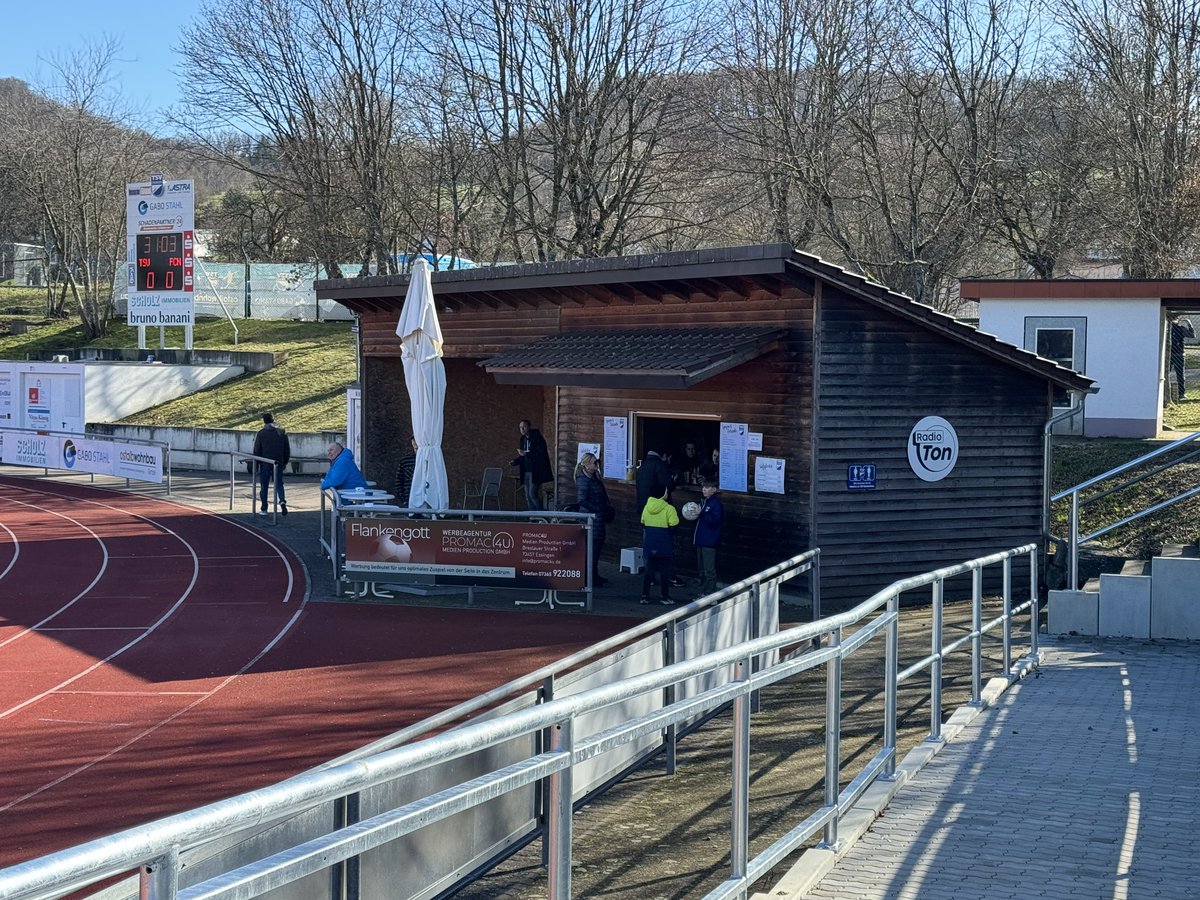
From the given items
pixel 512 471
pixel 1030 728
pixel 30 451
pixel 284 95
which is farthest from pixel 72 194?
pixel 1030 728

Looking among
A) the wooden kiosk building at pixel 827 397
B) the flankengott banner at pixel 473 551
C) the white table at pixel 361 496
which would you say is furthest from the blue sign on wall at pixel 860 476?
the white table at pixel 361 496

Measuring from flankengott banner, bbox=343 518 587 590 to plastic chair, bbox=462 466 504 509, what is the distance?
20.0 ft

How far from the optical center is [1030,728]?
8945 mm

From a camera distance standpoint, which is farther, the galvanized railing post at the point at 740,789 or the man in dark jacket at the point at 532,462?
the man in dark jacket at the point at 532,462

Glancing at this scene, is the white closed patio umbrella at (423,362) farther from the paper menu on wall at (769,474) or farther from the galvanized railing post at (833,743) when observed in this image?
the galvanized railing post at (833,743)

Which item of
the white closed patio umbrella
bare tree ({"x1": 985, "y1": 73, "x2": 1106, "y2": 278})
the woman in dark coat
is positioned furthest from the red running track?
bare tree ({"x1": 985, "y1": 73, "x2": 1106, "y2": 278})

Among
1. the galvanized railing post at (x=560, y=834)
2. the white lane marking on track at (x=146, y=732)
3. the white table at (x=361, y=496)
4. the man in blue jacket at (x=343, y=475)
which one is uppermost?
the man in blue jacket at (x=343, y=475)

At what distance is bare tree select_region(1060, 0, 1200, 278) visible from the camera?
28734 mm

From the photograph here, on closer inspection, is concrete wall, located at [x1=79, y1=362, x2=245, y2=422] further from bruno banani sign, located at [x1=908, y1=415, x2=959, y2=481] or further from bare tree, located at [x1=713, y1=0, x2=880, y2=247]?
bruno banani sign, located at [x1=908, y1=415, x2=959, y2=481]

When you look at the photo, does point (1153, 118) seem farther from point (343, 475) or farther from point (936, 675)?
point (936, 675)

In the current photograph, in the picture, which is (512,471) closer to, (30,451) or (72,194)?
(30,451)

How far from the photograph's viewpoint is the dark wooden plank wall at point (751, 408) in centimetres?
1578

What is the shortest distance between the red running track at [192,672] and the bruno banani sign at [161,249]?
1539cm

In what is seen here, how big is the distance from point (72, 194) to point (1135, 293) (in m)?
39.2
